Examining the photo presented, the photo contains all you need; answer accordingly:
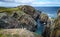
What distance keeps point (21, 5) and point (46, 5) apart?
4.60 feet

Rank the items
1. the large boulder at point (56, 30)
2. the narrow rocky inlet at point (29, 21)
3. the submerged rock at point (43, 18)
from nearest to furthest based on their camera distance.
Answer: the large boulder at point (56, 30) < the narrow rocky inlet at point (29, 21) < the submerged rock at point (43, 18)

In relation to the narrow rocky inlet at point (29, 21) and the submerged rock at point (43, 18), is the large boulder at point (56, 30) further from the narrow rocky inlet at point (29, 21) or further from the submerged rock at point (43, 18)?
the submerged rock at point (43, 18)

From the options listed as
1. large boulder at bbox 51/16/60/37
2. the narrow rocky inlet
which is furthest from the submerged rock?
large boulder at bbox 51/16/60/37

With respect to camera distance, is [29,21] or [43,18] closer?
[43,18]

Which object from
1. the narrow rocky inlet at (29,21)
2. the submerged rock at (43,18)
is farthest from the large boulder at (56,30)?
the submerged rock at (43,18)

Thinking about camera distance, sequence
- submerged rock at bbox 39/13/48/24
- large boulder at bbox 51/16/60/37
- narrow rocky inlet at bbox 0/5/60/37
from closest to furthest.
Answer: large boulder at bbox 51/16/60/37, narrow rocky inlet at bbox 0/5/60/37, submerged rock at bbox 39/13/48/24

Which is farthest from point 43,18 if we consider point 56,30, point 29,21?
point 56,30

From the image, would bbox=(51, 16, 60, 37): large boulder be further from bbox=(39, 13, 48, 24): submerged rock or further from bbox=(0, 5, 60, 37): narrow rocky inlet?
bbox=(39, 13, 48, 24): submerged rock

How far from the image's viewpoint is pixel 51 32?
741 centimetres

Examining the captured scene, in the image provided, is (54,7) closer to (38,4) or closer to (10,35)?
(38,4)

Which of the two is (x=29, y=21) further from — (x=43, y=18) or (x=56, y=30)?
(x=56, y=30)

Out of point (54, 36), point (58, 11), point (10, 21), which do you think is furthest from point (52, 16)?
point (10, 21)

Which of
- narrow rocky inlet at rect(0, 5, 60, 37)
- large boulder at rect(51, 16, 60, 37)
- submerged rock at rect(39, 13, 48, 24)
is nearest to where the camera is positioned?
large boulder at rect(51, 16, 60, 37)

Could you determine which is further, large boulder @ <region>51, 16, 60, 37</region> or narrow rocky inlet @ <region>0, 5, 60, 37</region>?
narrow rocky inlet @ <region>0, 5, 60, 37</region>
